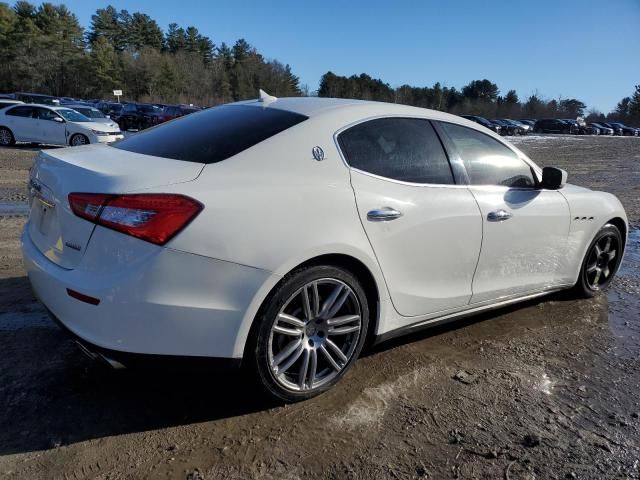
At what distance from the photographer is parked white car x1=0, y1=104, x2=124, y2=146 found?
16875 mm

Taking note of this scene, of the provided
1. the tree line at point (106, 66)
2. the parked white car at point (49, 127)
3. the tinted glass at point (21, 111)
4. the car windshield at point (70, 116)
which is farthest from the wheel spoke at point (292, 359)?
the tree line at point (106, 66)

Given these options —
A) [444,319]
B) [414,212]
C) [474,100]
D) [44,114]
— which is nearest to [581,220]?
[444,319]

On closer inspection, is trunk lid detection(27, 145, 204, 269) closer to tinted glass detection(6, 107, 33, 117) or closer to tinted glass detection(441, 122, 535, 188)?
tinted glass detection(441, 122, 535, 188)

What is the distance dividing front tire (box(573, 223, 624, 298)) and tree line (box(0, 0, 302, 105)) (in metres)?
81.1

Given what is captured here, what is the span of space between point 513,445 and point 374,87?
102172mm

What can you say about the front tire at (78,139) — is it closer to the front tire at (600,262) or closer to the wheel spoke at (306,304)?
the front tire at (600,262)

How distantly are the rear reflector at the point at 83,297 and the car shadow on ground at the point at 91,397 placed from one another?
364 mm

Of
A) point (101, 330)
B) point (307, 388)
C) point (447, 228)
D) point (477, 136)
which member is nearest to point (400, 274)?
point (447, 228)

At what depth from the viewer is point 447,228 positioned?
3.20 metres

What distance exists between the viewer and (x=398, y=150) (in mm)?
3184

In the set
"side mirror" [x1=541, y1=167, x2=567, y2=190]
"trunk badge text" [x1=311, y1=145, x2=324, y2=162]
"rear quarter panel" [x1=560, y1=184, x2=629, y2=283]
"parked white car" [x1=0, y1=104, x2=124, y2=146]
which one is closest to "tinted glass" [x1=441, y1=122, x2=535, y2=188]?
"side mirror" [x1=541, y1=167, x2=567, y2=190]

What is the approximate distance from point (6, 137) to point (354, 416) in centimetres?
1924

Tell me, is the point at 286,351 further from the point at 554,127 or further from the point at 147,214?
the point at 554,127

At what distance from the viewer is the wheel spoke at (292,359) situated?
8.81 ft
